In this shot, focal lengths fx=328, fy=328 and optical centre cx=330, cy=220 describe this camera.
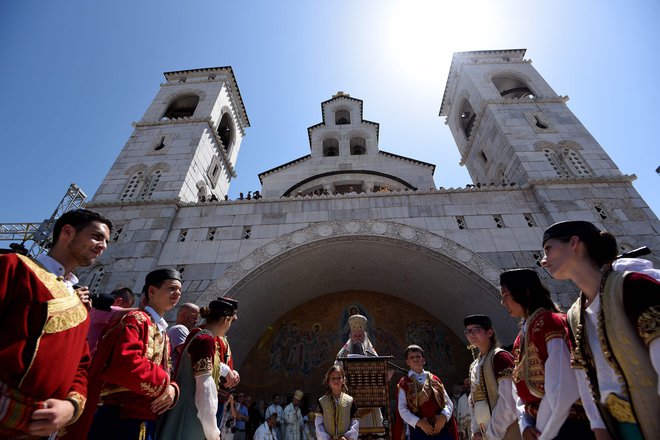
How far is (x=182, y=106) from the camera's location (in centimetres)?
1648

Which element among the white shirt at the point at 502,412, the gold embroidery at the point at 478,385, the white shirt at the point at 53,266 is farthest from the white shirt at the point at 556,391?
the white shirt at the point at 53,266

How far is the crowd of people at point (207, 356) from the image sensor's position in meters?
1.55

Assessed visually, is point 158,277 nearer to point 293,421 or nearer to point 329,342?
point 293,421

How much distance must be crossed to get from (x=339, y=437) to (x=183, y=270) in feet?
20.8

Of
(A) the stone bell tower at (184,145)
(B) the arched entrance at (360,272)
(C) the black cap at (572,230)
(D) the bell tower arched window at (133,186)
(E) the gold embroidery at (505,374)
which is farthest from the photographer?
(A) the stone bell tower at (184,145)

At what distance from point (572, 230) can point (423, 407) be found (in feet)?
10.0

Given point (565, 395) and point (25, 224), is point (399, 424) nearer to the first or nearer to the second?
point (565, 395)

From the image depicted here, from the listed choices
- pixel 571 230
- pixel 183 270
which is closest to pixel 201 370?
pixel 571 230

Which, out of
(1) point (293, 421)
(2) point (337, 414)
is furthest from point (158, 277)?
(1) point (293, 421)

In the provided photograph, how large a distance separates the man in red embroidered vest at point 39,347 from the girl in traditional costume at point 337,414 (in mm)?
3090

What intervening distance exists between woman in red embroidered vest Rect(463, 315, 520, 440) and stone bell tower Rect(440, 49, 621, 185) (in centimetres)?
823

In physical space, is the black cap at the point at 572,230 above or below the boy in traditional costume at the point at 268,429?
below

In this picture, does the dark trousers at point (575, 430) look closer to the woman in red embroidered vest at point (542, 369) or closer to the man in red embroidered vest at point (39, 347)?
the woman in red embroidered vest at point (542, 369)

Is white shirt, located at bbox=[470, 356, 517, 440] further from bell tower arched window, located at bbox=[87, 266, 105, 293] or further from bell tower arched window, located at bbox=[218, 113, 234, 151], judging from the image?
bell tower arched window, located at bbox=[218, 113, 234, 151]
